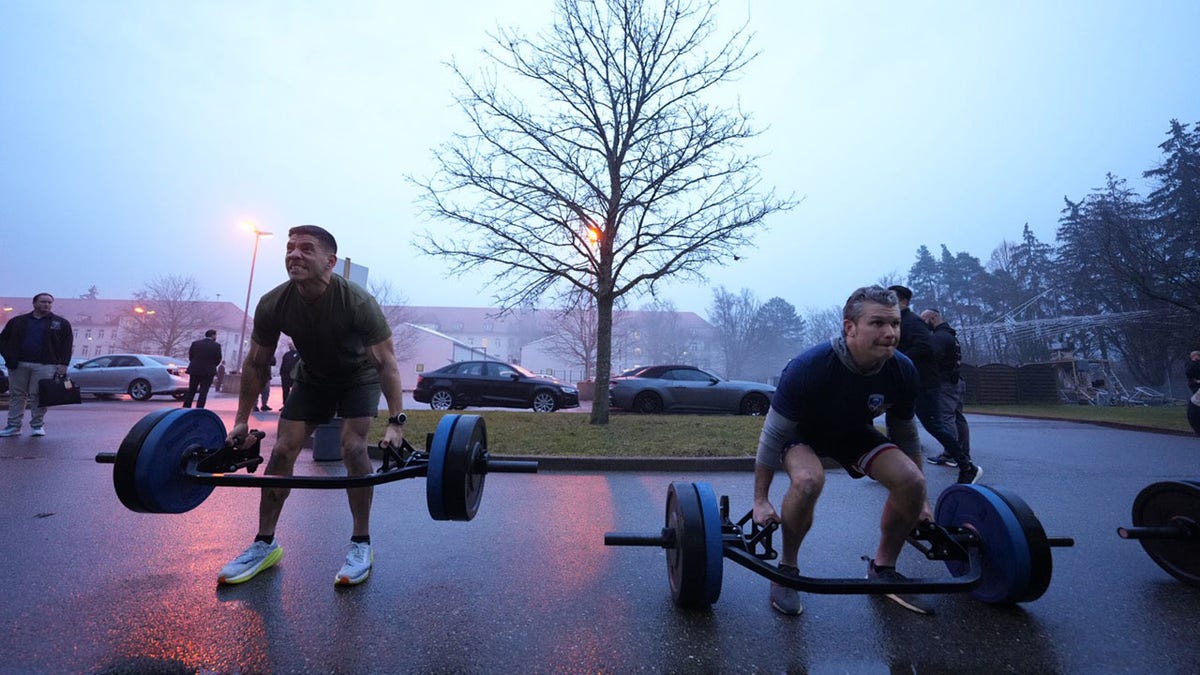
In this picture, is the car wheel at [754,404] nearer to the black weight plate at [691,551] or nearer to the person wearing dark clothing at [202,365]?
the black weight plate at [691,551]

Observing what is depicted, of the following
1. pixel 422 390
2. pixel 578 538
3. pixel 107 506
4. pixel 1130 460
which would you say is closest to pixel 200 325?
pixel 422 390

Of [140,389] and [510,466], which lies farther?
[140,389]

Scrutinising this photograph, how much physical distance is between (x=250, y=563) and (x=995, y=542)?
3.81 m

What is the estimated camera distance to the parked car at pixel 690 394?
13.2 metres

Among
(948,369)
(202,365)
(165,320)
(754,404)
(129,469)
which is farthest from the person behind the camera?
(165,320)

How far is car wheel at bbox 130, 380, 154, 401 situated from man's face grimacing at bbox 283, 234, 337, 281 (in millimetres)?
16567

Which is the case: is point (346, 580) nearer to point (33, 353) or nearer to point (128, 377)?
point (33, 353)

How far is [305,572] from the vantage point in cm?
296

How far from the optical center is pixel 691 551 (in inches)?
89.5

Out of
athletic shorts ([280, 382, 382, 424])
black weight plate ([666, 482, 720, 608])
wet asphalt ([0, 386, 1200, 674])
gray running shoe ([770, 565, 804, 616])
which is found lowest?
wet asphalt ([0, 386, 1200, 674])

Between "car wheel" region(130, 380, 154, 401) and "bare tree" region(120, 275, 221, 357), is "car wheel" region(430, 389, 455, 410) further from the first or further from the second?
"bare tree" region(120, 275, 221, 357)

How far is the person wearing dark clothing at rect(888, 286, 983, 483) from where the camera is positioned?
536 centimetres

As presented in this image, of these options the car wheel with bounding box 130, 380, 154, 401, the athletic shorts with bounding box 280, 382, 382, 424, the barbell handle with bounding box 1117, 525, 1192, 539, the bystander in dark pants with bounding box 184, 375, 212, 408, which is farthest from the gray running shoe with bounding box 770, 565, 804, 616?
the car wheel with bounding box 130, 380, 154, 401

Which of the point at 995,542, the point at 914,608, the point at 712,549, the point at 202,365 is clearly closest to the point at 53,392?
the point at 202,365
